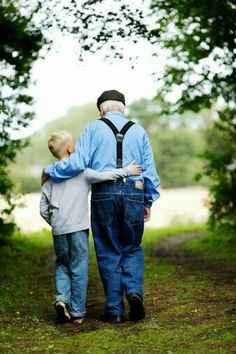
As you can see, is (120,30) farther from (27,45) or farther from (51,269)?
(51,269)

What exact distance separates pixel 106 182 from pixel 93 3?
3558 millimetres

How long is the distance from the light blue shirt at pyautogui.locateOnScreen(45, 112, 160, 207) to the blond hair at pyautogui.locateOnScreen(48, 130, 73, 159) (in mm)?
112

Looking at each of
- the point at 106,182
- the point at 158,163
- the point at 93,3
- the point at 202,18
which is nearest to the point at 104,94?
the point at 106,182

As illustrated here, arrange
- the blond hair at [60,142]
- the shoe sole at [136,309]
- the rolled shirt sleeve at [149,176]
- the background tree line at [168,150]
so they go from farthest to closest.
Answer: the background tree line at [168,150]
the rolled shirt sleeve at [149,176]
the blond hair at [60,142]
the shoe sole at [136,309]

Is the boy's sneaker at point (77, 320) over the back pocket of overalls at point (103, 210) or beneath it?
beneath

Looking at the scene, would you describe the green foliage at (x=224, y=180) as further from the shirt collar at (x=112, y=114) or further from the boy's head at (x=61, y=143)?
the boy's head at (x=61, y=143)

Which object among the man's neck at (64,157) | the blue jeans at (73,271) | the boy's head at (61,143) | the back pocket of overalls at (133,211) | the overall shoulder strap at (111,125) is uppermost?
the overall shoulder strap at (111,125)

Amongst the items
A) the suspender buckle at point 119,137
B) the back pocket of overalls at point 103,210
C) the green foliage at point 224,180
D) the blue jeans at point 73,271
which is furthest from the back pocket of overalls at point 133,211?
the green foliage at point 224,180

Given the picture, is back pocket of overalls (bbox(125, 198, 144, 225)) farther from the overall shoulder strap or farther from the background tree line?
the background tree line

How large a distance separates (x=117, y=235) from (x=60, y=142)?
1002 millimetres

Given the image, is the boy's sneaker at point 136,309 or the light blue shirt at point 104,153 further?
the light blue shirt at point 104,153

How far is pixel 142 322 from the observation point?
538cm

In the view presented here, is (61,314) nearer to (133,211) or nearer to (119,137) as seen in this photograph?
(133,211)

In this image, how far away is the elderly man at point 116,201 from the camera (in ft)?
18.4
